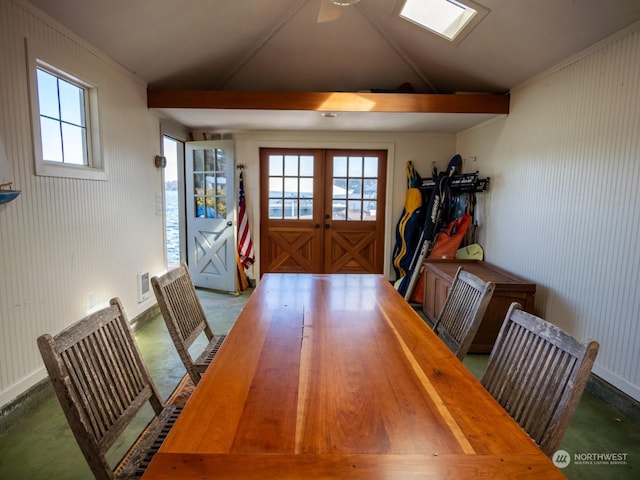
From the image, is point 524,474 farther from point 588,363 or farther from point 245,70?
point 245,70

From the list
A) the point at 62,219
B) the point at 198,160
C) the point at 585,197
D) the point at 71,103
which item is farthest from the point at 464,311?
the point at 198,160

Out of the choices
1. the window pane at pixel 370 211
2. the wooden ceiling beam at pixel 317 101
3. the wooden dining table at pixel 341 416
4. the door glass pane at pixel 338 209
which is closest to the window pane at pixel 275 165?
the door glass pane at pixel 338 209

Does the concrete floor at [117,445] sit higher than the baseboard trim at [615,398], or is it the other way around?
the baseboard trim at [615,398]

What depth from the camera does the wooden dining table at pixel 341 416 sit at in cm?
85

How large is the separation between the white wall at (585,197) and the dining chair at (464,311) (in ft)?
3.89

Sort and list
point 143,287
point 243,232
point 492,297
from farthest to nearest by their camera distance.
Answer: point 243,232
point 143,287
point 492,297

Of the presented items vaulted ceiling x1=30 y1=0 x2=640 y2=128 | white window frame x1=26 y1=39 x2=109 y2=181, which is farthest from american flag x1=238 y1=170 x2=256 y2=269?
white window frame x1=26 y1=39 x2=109 y2=181

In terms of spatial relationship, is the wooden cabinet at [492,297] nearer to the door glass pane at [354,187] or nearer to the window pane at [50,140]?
the door glass pane at [354,187]

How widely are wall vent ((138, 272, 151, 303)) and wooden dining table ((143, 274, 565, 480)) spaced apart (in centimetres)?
245

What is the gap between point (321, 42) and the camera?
3.99m

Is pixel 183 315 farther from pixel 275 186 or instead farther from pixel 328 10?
pixel 275 186

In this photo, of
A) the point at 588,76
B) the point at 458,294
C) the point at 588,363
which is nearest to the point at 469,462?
the point at 588,363

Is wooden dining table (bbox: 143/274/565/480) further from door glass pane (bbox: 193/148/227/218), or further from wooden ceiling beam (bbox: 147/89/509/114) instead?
door glass pane (bbox: 193/148/227/218)

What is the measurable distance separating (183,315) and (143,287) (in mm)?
2103
